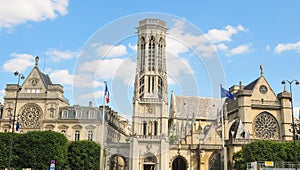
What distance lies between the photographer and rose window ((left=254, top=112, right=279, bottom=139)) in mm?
68188

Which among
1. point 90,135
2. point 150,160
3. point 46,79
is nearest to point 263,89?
point 150,160

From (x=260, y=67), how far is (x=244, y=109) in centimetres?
1141

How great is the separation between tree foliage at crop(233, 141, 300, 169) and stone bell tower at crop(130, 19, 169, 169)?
14.5 meters

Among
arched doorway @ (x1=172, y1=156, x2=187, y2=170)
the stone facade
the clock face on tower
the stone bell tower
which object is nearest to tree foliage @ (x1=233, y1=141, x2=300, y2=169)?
A: the stone facade

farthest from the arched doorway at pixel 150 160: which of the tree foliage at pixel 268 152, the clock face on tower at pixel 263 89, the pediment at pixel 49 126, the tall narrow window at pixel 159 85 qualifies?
the clock face on tower at pixel 263 89

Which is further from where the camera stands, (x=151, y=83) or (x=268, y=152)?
(x=151, y=83)

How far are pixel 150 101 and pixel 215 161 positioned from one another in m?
17.1

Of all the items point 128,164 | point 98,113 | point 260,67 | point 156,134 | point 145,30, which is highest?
point 145,30

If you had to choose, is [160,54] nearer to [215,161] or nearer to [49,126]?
[215,161]

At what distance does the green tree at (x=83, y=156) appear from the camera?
54156mm

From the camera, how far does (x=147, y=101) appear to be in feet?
215

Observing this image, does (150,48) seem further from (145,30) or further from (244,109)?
(244,109)

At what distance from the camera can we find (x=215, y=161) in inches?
2432

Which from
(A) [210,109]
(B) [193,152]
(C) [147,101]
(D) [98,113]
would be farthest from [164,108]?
(A) [210,109]
